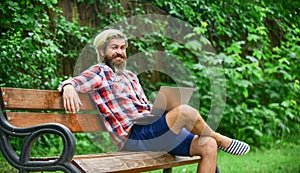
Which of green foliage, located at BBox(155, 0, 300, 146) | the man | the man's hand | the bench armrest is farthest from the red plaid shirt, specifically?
green foliage, located at BBox(155, 0, 300, 146)

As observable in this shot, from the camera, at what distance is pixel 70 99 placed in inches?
92.6

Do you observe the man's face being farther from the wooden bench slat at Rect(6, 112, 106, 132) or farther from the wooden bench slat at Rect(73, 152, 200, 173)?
the wooden bench slat at Rect(73, 152, 200, 173)

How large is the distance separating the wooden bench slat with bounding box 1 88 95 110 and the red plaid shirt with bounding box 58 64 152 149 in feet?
0.57

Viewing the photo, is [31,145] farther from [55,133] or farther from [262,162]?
[262,162]

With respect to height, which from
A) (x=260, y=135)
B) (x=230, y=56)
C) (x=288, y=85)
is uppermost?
(x=230, y=56)

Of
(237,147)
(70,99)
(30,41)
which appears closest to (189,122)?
(237,147)

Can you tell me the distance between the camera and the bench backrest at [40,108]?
85.5 inches

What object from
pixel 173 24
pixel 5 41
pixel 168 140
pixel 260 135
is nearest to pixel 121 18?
pixel 173 24

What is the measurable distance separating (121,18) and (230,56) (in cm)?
142

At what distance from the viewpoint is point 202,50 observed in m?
5.51

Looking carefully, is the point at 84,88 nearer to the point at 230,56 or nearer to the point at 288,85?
the point at 230,56

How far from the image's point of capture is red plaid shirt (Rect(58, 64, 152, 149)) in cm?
259

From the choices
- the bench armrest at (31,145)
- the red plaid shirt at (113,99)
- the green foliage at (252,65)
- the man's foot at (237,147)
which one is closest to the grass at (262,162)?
the green foliage at (252,65)

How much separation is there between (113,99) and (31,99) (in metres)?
0.57
